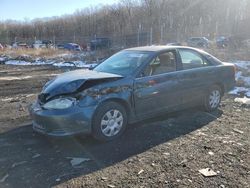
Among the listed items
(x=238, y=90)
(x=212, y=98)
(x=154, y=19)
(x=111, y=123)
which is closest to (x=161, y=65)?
(x=111, y=123)

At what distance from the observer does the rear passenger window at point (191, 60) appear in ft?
22.1

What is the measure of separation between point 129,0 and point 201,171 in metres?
54.9

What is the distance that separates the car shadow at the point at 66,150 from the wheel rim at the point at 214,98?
2.14 feet

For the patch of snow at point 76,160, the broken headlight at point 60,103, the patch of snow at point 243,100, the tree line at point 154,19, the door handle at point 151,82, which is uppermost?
the tree line at point 154,19

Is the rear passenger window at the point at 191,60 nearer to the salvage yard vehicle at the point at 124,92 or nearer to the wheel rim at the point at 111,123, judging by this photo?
the salvage yard vehicle at the point at 124,92

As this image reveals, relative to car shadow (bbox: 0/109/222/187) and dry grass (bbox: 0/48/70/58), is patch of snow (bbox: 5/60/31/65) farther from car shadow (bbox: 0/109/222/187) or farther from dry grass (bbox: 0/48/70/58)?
car shadow (bbox: 0/109/222/187)

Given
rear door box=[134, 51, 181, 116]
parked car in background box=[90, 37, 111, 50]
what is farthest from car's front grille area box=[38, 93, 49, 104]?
parked car in background box=[90, 37, 111, 50]

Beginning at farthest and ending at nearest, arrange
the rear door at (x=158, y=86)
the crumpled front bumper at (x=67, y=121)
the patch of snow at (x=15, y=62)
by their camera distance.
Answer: the patch of snow at (x=15, y=62), the rear door at (x=158, y=86), the crumpled front bumper at (x=67, y=121)

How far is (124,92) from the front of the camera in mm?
5621

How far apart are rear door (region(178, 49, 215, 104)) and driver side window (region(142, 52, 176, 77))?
248 mm

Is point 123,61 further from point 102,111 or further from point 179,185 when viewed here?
point 179,185

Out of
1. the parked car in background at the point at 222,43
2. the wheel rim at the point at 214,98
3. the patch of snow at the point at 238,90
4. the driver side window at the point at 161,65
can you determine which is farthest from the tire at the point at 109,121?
the parked car in background at the point at 222,43

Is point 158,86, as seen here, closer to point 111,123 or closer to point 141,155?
point 111,123

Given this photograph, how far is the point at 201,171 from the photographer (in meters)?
4.39
